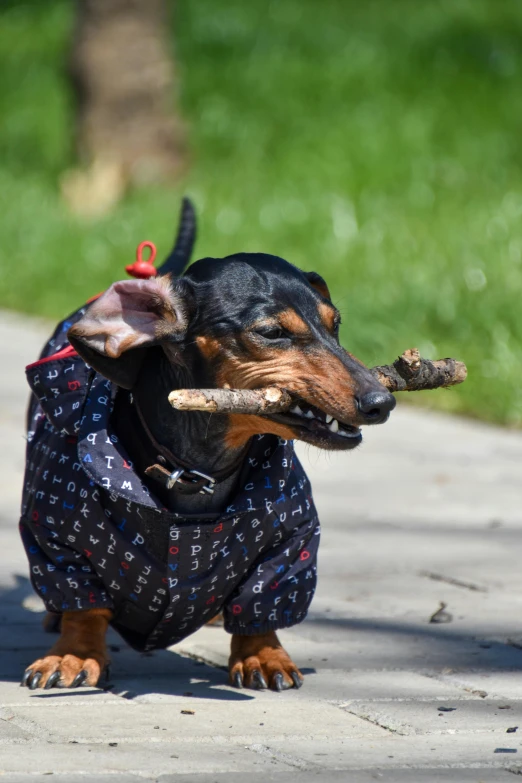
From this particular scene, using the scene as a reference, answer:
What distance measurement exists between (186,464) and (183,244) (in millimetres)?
1718

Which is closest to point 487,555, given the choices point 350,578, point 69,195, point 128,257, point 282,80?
point 350,578

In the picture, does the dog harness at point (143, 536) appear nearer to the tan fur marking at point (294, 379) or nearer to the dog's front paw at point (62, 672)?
the dog's front paw at point (62, 672)

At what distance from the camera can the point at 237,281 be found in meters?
3.07

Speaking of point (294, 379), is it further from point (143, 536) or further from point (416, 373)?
point (143, 536)

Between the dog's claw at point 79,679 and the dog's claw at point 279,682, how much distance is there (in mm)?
495

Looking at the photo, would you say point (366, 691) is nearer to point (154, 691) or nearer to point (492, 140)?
point (154, 691)

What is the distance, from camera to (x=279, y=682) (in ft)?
10.7

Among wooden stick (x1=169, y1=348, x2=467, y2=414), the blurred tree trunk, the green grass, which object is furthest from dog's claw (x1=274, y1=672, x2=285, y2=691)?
the blurred tree trunk

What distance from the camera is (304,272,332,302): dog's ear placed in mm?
3357

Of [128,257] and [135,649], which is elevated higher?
[128,257]

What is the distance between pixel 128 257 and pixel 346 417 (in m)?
8.76

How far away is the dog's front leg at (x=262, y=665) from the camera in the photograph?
328 centimetres

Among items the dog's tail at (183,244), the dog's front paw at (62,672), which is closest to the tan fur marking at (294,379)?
the dog's front paw at (62,672)

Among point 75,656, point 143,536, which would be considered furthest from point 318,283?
point 75,656
